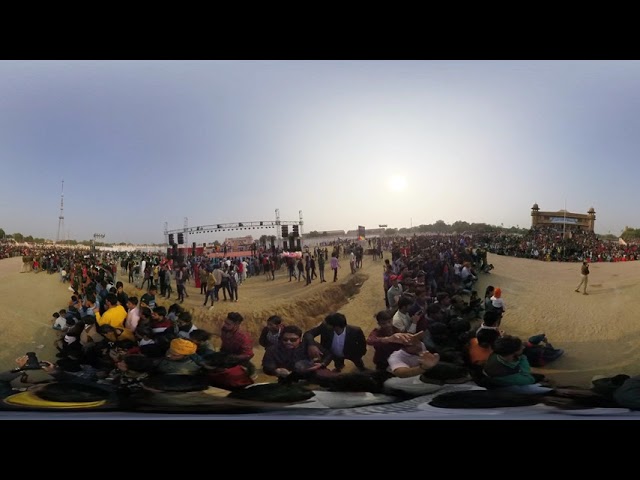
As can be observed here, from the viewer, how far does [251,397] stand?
3.78m

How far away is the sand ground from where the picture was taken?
3.81 meters

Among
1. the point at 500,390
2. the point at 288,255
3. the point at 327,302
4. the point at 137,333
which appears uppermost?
the point at 288,255

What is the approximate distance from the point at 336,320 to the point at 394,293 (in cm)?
59

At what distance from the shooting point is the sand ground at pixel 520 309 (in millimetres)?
3812

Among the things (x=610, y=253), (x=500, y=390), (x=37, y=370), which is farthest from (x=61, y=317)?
(x=610, y=253)

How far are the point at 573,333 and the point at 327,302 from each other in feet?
7.51

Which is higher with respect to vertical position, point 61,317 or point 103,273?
point 103,273

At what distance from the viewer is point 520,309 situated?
12.5ft

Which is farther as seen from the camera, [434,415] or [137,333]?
[137,333]

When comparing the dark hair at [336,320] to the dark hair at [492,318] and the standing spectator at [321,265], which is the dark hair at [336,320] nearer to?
the standing spectator at [321,265]

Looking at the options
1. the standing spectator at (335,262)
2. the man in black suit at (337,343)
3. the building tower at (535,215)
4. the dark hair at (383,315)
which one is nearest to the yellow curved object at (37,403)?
the man in black suit at (337,343)

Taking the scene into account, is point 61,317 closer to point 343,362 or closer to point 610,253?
point 343,362

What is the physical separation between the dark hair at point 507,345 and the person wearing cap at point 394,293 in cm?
97

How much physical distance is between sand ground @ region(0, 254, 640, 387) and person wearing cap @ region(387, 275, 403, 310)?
0.08 meters
